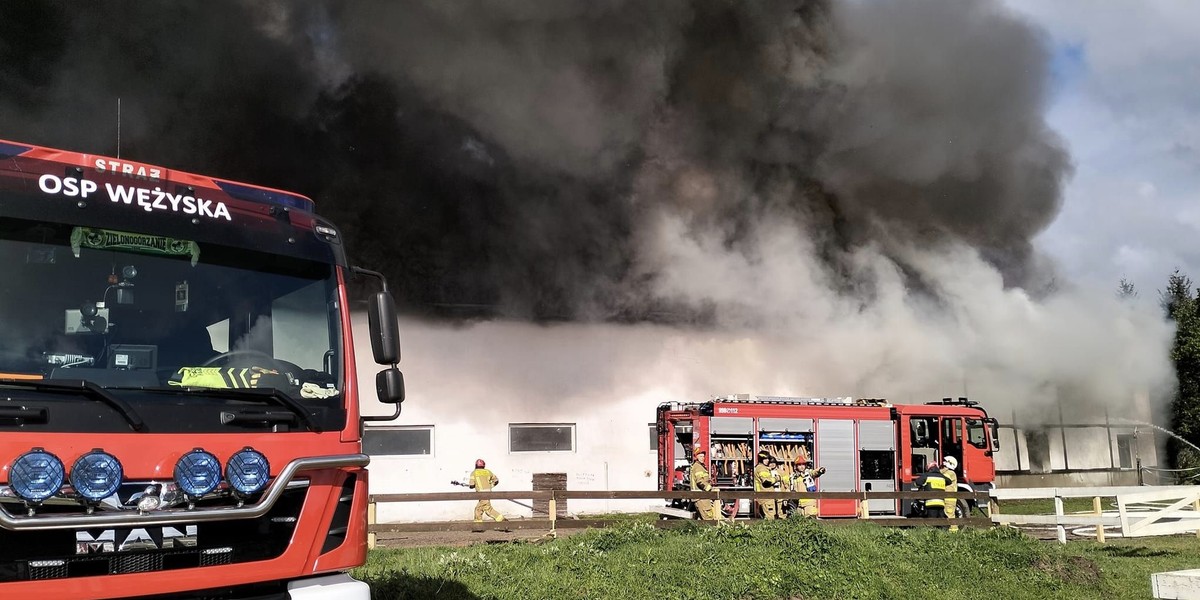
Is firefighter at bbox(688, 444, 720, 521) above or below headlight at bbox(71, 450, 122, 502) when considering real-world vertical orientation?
below

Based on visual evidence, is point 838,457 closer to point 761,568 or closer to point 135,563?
point 761,568

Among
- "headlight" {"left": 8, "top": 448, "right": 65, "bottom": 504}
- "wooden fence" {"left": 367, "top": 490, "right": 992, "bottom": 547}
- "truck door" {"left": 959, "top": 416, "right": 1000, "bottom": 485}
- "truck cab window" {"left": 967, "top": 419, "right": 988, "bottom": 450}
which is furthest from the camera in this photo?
"truck cab window" {"left": 967, "top": 419, "right": 988, "bottom": 450}

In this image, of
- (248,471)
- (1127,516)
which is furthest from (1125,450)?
(248,471)

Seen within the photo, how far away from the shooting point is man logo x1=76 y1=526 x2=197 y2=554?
376cm

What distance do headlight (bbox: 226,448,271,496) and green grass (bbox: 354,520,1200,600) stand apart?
3660 millimetres

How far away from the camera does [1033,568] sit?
995 centimetres

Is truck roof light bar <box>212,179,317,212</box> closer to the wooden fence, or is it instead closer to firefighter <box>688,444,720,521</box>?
the wooden fence

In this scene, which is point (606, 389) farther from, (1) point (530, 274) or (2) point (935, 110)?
Answer: (2) point (935, 110)

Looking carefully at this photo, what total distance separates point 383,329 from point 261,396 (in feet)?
2.56

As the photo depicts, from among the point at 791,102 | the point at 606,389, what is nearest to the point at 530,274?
the point at 606,389

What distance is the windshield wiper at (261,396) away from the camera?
13.7 ft

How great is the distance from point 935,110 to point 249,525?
90.1 ft

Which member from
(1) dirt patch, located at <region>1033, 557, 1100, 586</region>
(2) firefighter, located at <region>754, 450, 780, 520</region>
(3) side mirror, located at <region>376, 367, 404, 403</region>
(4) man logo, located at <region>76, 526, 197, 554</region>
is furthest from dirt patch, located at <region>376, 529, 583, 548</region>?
(4) man logo, located at <region>76, 526, 197, 554</region>

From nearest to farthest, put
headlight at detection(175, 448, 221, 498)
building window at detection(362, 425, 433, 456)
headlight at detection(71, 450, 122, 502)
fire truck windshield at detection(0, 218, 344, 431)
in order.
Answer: headlight at detection(71, 450, 122, 502) → headlight at detection(175, 448, 221, 498) → fire truck windshield at detection(0, 218, 344, 431) → building window at detection(362, 425, 433, 456)
